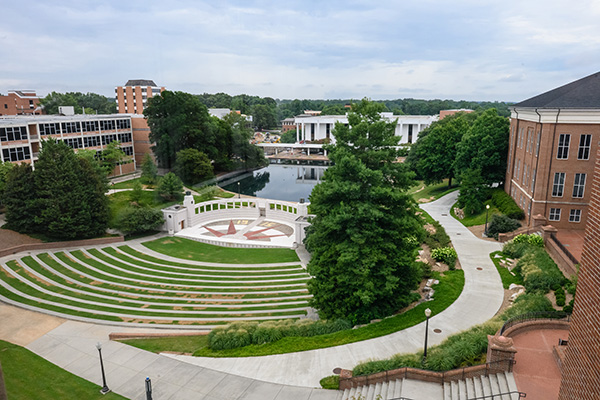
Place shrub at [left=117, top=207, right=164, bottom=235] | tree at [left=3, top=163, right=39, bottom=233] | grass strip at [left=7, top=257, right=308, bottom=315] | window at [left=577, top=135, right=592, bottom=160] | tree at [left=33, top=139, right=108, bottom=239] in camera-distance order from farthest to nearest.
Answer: shrub at [left=117, top=207, right=164, bottom=235]
tree at [left=3, top=163, right=39, bottom=233]
tree at [left=33, top=139, right=108, bottom=239]
window at [left=577, top=135, right=592, bottom=160]
grass strip at [left=7, top=257, right=308, bottom=315]

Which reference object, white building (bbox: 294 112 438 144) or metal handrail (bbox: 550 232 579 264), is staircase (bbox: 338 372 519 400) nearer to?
metal handrail (bbox: 550 232 579 264)

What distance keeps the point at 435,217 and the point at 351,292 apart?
78.1 ft

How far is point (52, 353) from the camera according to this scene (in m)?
19.3

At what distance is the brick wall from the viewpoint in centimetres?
880

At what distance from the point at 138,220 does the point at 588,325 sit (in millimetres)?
36918

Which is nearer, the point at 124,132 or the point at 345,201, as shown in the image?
the point at 345,201

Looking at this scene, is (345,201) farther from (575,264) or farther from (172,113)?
(172,113)

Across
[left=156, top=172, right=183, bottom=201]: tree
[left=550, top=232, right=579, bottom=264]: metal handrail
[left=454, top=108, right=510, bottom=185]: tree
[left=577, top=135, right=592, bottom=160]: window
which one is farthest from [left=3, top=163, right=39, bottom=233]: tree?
[left=577, top=135, right=592, bottom=160]: window

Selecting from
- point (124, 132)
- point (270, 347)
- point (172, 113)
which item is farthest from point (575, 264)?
point (124, 132)

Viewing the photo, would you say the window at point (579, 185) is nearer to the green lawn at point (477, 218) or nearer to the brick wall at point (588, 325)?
the green lawn at point (477, 218)

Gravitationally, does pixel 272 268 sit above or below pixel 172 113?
below

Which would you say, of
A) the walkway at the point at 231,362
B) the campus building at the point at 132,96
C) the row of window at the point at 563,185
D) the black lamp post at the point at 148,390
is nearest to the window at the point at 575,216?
the row of window at the point at 563,185

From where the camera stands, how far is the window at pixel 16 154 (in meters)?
46.8

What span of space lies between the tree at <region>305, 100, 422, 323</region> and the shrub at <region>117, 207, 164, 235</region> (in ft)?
76.9
